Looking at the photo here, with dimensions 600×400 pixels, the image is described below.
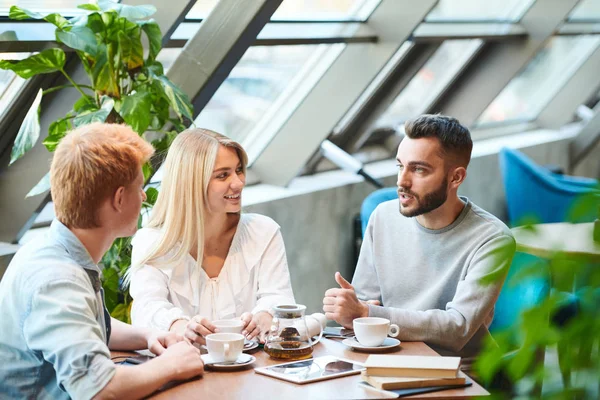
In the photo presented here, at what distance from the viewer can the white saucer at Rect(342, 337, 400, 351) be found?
6.95 feet

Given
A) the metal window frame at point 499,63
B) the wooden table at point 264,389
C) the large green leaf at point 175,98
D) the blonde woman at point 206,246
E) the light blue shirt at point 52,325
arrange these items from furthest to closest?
the metal window frame at point 499,63
the large green leaf at point 175,98
the blonde woman at point 206,246
the wooden table at point 264,389
the light blue shirt at point 52,325

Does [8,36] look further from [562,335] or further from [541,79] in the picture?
[541,79]

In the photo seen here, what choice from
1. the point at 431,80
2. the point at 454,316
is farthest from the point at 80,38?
the point at 431,80

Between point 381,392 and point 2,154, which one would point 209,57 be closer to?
point 2,154

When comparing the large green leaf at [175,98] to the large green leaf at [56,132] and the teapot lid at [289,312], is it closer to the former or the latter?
the large green leaf at [56,132]

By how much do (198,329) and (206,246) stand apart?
1.79ft

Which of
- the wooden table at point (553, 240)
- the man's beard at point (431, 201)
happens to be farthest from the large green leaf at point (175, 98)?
the wooden table at point (553, 240)

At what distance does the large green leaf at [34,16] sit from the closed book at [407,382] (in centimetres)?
176

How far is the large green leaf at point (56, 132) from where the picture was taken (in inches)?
116

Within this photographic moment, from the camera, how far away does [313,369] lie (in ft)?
6.39

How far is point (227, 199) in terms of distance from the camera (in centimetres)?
265

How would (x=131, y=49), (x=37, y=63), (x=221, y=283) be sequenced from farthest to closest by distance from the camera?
(x=131, y=49), (x=37, y=63), (x=221, y=283)

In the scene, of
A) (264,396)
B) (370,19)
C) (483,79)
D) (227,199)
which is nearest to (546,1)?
(483,79)

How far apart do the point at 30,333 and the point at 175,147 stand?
1.11 meters
